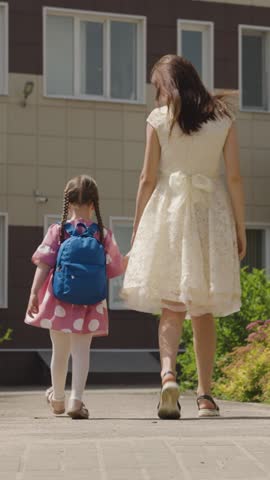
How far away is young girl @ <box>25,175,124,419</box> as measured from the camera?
9766 millimetres

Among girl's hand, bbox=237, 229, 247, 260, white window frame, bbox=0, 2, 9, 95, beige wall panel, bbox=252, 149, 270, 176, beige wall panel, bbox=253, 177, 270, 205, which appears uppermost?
white window frame, bbox=0, 2, 9, 95

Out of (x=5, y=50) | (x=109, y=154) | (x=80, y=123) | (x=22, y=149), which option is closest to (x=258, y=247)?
(x=109, y=154)

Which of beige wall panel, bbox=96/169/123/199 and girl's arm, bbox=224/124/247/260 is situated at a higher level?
beige wall panel, bbox=96/169/123/199

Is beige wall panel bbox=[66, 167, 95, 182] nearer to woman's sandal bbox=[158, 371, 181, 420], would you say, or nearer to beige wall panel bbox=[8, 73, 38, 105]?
beige wall panel bbox=[8, 73, 38, 105]

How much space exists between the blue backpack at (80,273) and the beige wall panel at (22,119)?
51.3 ft

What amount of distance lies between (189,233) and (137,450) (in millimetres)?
3020

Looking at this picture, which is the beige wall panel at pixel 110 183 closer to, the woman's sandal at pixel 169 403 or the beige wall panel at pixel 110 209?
the beige wall panel at pixel 110 209

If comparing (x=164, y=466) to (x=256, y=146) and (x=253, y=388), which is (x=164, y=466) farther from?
(x=256, y=146)

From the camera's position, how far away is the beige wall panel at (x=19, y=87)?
82.3 ft

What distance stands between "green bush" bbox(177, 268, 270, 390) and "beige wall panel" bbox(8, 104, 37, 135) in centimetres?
965

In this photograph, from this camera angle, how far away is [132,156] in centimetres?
2612

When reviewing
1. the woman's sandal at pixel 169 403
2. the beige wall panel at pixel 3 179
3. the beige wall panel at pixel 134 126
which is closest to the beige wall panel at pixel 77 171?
the beige wall panel at pixel 134 126

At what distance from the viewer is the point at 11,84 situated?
25078 mm

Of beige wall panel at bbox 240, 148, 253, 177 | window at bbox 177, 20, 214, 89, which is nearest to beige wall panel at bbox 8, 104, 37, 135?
window at bbox 177, 20, 214, 89
